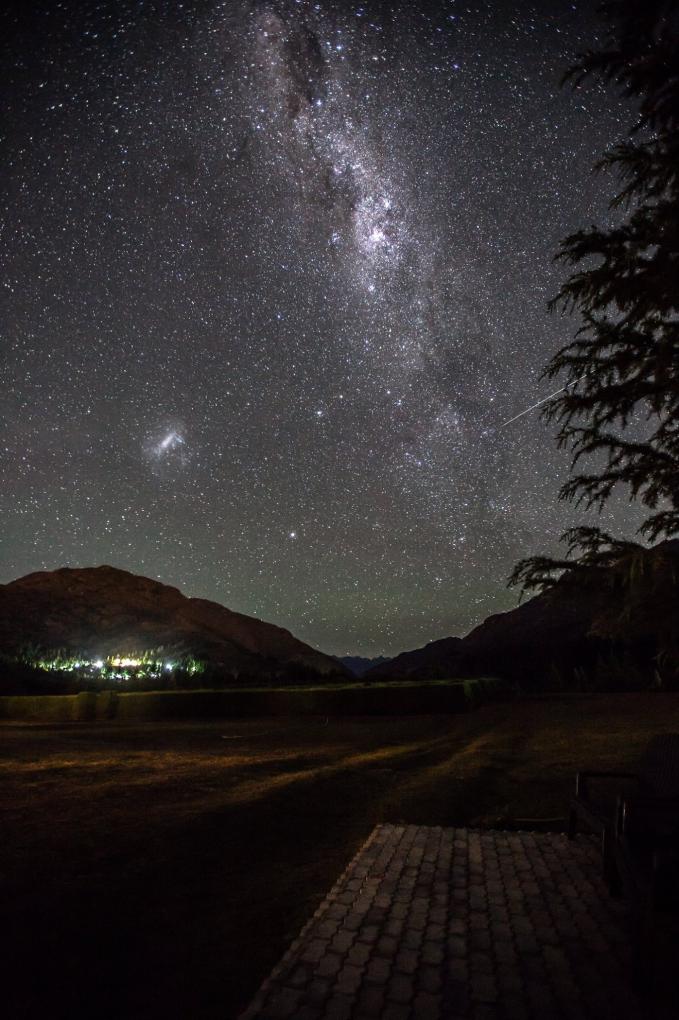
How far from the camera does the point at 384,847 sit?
4.15 m

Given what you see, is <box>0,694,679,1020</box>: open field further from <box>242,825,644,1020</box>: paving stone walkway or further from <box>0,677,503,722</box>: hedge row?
<box>0,677,503,722</box>: hedge row

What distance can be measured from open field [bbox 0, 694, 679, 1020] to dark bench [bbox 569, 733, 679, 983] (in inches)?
48.7

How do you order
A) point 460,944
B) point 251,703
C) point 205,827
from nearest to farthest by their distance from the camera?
1. point 460,944
2. point 205,827
3. point 251,703

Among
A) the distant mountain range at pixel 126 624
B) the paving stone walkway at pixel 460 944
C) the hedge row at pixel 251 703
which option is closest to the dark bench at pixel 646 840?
the paving stone walkway at pixel 460 944

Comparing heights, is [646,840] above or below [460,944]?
above

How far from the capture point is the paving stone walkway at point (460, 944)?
231 cm

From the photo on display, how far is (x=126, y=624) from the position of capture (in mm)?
38344

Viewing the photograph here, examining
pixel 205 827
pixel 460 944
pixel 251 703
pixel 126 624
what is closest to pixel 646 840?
pixel 460 944

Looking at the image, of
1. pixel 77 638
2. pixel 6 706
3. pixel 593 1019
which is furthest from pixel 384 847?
pixel 77 638

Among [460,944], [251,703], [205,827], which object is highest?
[251,703]

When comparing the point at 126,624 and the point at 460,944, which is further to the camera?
the point at 126,624

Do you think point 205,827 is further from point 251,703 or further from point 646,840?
point 251,703

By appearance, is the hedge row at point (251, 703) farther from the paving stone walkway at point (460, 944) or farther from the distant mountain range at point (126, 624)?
the distant mountain range at point (126, 624)

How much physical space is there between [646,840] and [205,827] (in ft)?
10.6
